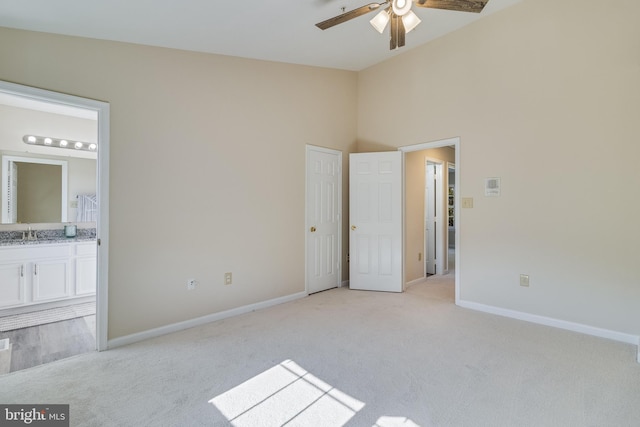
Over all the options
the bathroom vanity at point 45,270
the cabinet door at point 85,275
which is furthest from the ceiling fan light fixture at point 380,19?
the cabinet door at point 85,275

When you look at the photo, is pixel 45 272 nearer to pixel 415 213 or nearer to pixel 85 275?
A: pixel 85 275

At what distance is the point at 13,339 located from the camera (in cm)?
282

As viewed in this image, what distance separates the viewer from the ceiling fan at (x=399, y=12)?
2139 millimetres

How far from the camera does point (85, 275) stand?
3.90 metres

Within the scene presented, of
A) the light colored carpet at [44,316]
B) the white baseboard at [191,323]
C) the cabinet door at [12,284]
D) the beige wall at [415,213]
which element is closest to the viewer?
the white baseboard at [191,323]

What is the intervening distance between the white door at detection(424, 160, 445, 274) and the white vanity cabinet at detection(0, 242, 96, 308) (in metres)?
5.17

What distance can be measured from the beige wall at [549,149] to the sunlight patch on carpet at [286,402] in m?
2.43

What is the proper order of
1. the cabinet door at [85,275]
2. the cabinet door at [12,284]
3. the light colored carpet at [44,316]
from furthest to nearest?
the cabinet door at [85,275], the cabinet door at [12,284], the light colored carpet at [44,316]

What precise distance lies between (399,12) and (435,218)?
3.79 meters

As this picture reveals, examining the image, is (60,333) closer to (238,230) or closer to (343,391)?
(238,230)

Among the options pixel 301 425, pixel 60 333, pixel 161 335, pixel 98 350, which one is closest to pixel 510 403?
pixel 301 425

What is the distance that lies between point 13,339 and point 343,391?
317 centimetres

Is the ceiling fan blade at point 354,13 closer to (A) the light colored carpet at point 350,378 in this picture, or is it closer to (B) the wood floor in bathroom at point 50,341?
(A) the light colored carpet at point 350,378

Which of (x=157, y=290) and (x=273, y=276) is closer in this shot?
(x=157, y=290)
